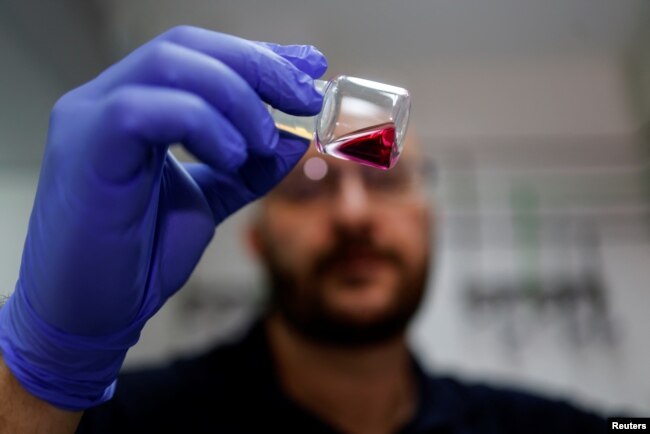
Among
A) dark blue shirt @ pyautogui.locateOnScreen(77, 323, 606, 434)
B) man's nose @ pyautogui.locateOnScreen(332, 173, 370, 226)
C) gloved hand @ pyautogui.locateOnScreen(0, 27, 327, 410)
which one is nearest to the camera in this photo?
gloved hand @ pyautogui.locateOnScreen(0, 27, 327, 410)

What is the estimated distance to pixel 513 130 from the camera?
6.89 feet

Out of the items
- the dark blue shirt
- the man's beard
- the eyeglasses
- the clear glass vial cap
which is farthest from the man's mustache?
the clear glass vial cap

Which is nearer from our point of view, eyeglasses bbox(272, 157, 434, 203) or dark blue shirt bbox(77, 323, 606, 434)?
dark blue shirt bbox(77, 323, 606, 434)

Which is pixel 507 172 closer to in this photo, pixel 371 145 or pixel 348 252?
pixel 348 252

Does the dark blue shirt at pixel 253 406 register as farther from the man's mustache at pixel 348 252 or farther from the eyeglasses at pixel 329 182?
the eyeglasses at pixel 329 182

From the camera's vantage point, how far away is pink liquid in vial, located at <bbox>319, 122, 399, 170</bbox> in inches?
23.1

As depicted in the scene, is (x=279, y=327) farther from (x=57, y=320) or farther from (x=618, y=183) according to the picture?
(x=618, y=183)

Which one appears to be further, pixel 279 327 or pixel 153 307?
pixel 279 327

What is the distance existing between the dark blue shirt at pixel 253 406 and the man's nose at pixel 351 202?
39cm

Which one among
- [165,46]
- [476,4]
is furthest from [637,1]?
[165,46]

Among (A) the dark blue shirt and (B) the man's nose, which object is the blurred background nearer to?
(A) the dark blue shirt

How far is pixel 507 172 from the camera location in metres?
2.06

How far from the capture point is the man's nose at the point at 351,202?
128 cm

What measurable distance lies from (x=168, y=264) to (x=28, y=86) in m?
1.12
